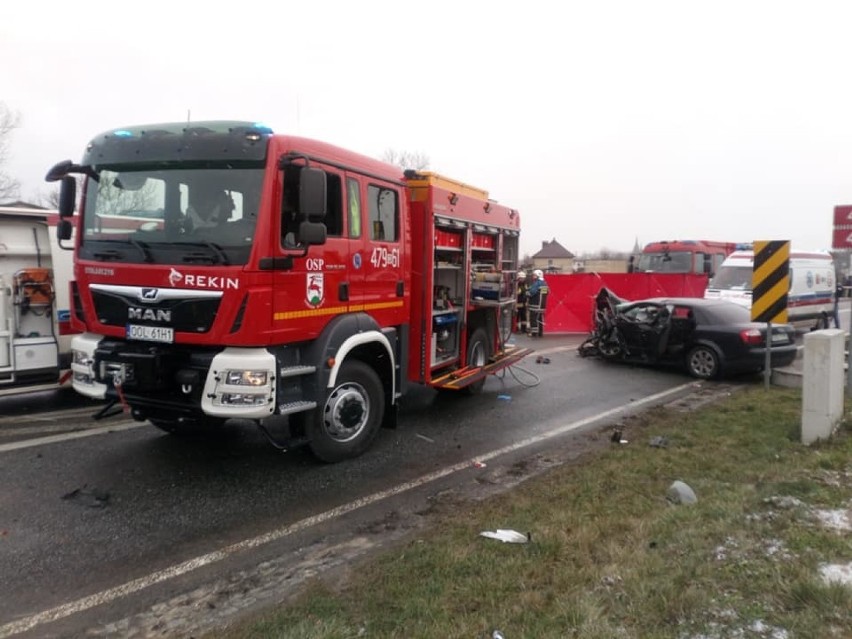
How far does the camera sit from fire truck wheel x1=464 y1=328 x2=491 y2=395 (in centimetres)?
848

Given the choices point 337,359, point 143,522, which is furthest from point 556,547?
point 143,522

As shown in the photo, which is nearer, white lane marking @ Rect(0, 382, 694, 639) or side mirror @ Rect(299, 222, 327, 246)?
white lane marking @ Rect(0, 382, 694, 639)

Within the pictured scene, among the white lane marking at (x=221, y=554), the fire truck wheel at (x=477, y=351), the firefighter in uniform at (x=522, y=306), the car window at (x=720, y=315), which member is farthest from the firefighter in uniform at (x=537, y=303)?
the white lane marking at (x=221, y=554)

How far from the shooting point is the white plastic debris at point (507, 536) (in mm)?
3835

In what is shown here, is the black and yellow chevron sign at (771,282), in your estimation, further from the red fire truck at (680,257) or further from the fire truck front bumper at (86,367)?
the red fire truck at (680,257)

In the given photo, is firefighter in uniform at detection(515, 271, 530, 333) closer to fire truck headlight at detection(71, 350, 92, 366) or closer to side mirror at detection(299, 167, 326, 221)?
side mirror at detection(299, 167, 326, 221)

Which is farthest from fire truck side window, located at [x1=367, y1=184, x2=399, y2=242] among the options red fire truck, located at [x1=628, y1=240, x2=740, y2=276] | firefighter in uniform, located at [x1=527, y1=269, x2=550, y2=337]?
red fire truck, located at [x1=628, y1=240, x2=740, y2=276]

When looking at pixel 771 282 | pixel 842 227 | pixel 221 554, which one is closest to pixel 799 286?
pixel 842 227

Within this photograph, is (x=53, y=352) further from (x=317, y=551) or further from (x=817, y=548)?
(x=817, y=548)

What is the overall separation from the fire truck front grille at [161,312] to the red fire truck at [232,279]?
0.04ft

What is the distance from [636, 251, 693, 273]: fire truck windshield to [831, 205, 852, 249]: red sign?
525 inches

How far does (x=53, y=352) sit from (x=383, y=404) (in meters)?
4.11

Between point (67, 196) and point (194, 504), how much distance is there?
305cm

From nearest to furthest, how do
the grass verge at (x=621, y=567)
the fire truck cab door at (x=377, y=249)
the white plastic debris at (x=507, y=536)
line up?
the grass verge at (x=621, y=567) < the white plastic debris at (x=507, y=536) < the fire truck cab door at (x=377, y=249)
